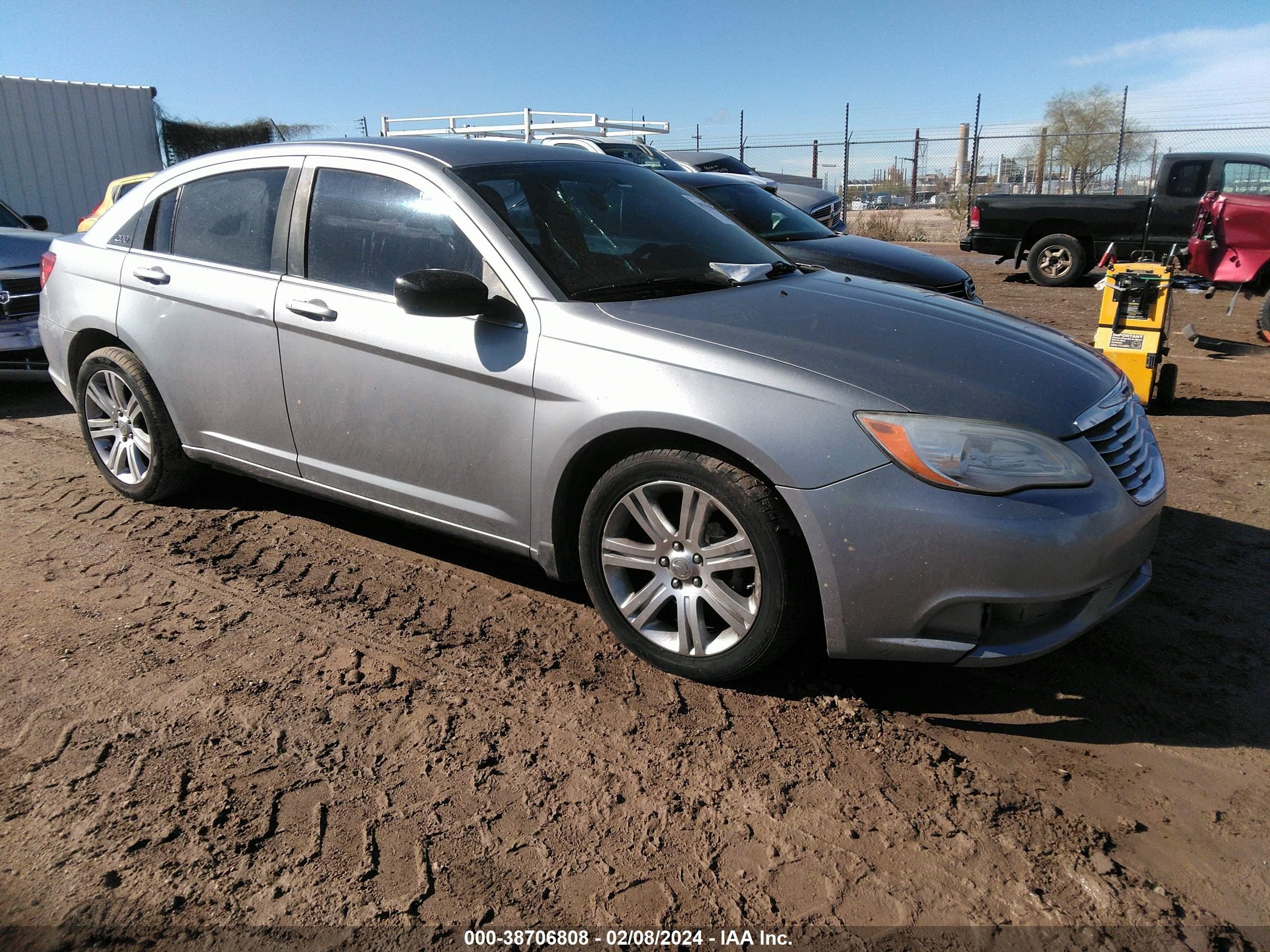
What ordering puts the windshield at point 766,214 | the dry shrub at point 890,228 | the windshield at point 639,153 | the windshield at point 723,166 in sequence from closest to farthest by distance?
1. the windshield at point 766,214
2. the windshield at point 639,153
3. the windshield at point 723,166
4. the dry shrub at point 890,228

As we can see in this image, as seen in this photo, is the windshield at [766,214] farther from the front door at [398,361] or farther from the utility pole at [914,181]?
the utility pole at [914,181]

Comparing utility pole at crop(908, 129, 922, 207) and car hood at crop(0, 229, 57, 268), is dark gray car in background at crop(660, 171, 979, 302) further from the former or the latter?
utility pole at crop(908, 129, 922, 207)

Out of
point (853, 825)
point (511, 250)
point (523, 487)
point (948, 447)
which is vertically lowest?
point (853, 825)

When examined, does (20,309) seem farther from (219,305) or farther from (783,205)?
(783,205)

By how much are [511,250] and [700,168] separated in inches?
541

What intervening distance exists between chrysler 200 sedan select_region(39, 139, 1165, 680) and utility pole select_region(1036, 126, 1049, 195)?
23.3 meters

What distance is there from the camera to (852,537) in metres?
2.67

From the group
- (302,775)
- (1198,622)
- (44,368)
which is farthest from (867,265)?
(44,368)

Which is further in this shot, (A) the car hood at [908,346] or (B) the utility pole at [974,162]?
(B) the utility pole at [974,162]

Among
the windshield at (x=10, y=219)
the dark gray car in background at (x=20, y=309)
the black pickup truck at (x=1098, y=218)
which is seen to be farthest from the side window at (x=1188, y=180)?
the windshield at (x=10, y=219)

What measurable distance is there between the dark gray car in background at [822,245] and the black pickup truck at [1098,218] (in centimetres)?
651

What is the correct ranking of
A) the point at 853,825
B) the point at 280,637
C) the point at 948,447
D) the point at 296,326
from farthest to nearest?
the point at 296,326, the point at 280,637, the point at 948,447, the point at 853,825

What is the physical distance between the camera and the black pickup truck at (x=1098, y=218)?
12742 millimetres

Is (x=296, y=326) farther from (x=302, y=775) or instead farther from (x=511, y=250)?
(x=302, y=775)
